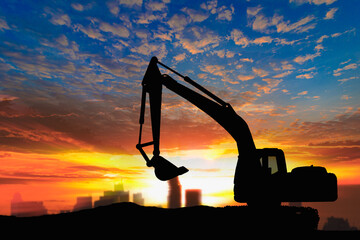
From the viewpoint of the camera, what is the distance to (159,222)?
1133 cm

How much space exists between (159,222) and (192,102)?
5.52 metres

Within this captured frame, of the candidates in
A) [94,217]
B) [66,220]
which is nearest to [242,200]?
[94,217]

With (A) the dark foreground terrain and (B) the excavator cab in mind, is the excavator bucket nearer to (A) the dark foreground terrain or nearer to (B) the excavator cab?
Answer: (A) the dark foreground terrain

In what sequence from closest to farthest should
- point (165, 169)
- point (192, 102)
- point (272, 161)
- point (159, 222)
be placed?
1. point (159, 222)
2. point (165, 169)
3. point (272, 161)
4. point (192, 102)

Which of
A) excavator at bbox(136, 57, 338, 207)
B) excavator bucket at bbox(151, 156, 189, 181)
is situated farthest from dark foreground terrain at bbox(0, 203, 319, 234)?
excavator bucket at bbox(151, 156, 189, 181)

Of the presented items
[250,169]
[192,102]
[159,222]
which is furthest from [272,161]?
[159,222]

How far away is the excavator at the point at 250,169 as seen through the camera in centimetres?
1108

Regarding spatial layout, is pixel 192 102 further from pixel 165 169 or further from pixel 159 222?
pixel 159 222

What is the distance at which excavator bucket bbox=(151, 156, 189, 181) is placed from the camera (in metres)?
11.3

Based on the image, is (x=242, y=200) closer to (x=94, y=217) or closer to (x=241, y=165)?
(x=241, y=165)

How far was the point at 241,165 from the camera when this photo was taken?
11477mm

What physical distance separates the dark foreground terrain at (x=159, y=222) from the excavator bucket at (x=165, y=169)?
1.91 m

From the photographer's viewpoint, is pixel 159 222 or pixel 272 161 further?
pixel 272 161

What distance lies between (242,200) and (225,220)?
1192 millimetres
